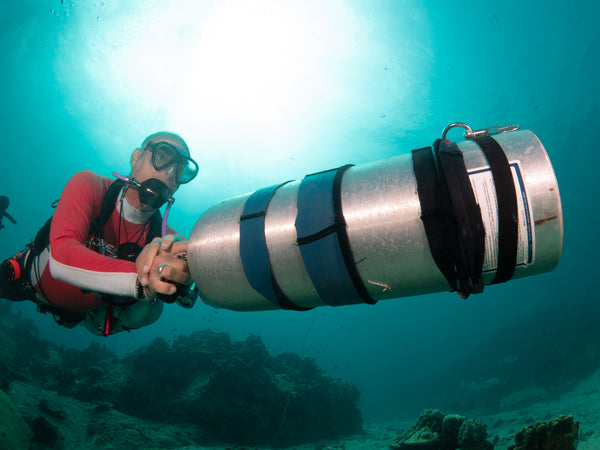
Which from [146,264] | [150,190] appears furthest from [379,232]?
[150,190]

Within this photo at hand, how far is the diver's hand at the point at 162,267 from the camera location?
168cm

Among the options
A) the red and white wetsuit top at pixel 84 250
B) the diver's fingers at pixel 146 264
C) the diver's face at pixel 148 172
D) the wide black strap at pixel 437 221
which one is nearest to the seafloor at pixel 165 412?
the red and white wetsuit top at pixel 84 250

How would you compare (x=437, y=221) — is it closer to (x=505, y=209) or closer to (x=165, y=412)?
(x=505, y=209)

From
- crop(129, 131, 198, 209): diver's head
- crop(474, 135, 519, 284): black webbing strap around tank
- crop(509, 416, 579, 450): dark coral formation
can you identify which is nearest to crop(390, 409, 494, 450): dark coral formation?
crop(509, 416, 579, 450): dark coral formation

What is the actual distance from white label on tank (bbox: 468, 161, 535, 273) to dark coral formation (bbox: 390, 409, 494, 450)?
5.21m

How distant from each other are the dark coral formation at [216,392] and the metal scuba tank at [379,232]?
913 centimetres

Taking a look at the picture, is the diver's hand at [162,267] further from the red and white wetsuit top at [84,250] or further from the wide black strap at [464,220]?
the wide black strap at [464,220]

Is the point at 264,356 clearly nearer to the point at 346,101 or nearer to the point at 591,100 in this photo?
the point at 346,101

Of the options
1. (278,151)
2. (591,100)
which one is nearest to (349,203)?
(278,151)

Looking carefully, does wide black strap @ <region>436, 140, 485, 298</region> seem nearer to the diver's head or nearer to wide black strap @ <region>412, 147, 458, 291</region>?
wide black strap @ <region>412, 147, 458, 291</region>

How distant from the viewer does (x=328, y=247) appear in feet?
5.11

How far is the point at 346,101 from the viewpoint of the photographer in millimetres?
31859

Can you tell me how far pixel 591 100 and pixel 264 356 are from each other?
157 feet

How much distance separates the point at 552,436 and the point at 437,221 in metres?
5.08
